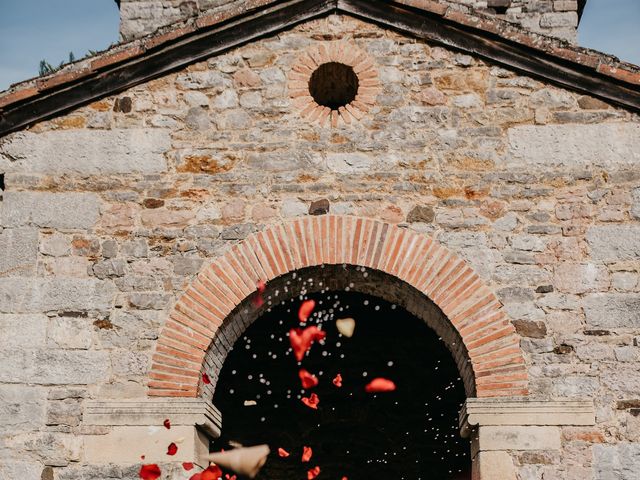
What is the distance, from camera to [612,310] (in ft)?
17.5

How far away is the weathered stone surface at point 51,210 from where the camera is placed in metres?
5.69

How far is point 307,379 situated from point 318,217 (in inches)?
116

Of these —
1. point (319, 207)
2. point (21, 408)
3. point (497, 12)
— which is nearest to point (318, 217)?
point (319, 207)

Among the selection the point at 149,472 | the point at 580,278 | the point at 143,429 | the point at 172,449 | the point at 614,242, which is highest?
the point at 614,242

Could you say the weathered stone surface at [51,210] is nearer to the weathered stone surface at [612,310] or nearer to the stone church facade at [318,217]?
the stone church facade at [318,217]

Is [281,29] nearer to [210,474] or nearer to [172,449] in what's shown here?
[172,449]

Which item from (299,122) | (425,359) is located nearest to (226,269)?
(299,122)

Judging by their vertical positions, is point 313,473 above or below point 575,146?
below

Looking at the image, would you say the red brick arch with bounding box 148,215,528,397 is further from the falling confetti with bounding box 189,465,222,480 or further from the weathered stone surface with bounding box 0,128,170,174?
the weathered stone surface with bounding box 0,128,170,174

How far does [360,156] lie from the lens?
5.71 metres

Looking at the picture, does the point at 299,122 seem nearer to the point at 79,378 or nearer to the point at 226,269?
the point at 226,269

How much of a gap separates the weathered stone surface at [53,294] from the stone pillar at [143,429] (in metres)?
0.70

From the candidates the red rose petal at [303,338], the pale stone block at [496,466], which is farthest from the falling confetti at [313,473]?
the pale stone block at [496,466]

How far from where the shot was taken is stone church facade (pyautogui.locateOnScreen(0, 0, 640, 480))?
522 centimetres
